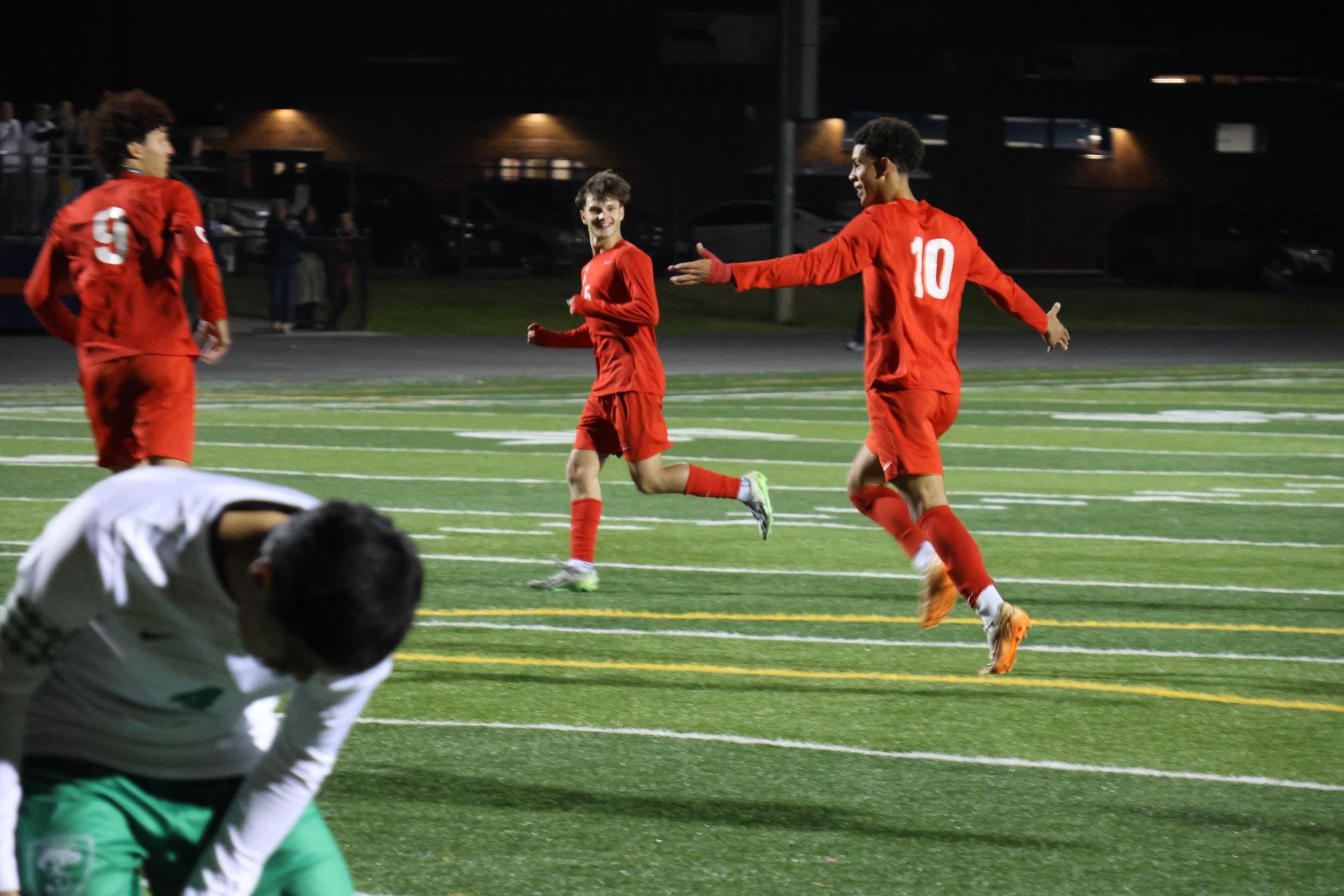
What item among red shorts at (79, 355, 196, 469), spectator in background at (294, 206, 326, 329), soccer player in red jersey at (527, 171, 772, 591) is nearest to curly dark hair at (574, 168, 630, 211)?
soccer player in red jersey at (527, 171, 772, 591)

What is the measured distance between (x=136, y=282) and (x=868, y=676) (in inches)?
132

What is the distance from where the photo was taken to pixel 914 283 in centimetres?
736

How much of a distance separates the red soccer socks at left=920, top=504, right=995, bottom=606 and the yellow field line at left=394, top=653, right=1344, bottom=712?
0.35 meters

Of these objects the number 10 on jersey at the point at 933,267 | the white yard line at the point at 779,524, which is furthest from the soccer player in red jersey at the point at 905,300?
the white yard line at the point at 779,524

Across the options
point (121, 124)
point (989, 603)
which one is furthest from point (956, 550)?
point (121, 124)

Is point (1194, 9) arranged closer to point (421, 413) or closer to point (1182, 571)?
point (421, 413)

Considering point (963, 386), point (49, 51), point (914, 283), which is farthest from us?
point (49, 51)

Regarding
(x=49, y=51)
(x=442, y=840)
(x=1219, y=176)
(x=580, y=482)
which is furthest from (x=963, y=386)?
(x=1219, y=176)

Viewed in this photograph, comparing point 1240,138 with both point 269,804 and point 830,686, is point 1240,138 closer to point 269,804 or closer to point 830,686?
point 830,686

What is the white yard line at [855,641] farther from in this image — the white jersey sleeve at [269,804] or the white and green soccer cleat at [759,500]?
the white jersey sleeve at [269,804]

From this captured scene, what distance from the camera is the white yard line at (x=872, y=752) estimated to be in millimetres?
5898

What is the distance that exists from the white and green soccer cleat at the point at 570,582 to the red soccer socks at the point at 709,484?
0.89m

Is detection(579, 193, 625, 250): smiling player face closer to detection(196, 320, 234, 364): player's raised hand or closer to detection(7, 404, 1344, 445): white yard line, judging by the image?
detection(196, 320, 234, 364): player's raised hand

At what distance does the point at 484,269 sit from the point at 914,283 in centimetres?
3063
